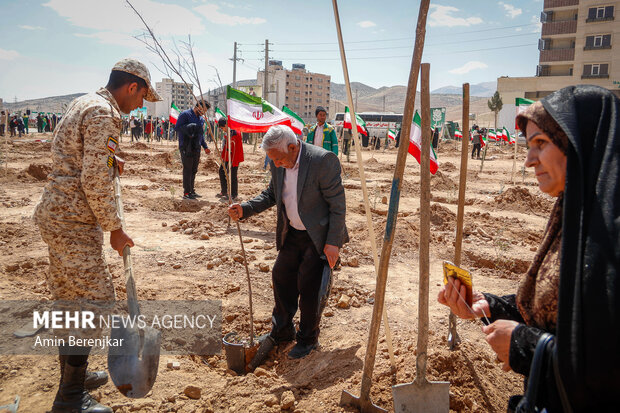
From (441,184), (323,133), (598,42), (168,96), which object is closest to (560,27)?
(598,42)

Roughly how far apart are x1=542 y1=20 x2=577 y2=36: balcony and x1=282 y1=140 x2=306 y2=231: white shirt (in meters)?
53.9

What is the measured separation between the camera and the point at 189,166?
908 centimetres

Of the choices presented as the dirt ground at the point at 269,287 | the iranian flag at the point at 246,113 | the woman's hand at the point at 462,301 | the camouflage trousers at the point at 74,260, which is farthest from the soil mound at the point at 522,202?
the camouflage trousers at the point at 74,260

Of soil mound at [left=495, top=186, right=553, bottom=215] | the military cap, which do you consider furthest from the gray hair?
soil mound at [left=495, top=186, right=553, bottom=215]

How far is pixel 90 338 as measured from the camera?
2.39m

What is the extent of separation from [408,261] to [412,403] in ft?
13.3

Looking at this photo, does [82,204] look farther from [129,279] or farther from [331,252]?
[331,252]

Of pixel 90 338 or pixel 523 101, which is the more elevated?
pixel 523 101

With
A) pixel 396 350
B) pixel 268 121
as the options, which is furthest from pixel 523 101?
pixel 396 350

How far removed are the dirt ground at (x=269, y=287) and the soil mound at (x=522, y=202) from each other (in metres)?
0.03

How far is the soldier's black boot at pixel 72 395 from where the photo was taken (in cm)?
243

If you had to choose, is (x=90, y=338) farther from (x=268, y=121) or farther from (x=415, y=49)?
(x=268, y=121)

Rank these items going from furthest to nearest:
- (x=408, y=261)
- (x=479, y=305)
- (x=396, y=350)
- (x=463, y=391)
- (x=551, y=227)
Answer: (x=408, y=261)
(x=396, y=350)
(x=463, y=391)
(x=479, y=305)
(x=551, y=227)

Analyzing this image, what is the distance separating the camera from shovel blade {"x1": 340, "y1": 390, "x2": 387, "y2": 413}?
94.5 inches
